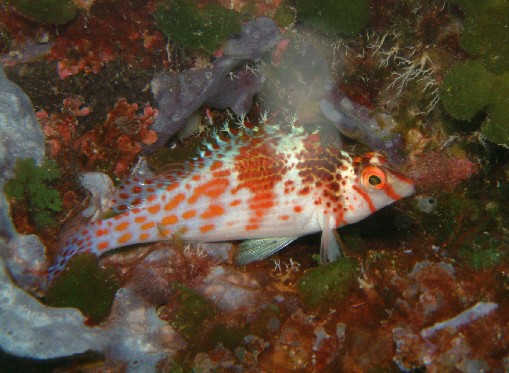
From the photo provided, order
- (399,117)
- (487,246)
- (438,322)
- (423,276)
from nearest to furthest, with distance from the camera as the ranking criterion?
(438,322)
(423,276)
(487,246)
(399,117)

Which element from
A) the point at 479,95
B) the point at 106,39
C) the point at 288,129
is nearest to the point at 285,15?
the point at 288,129

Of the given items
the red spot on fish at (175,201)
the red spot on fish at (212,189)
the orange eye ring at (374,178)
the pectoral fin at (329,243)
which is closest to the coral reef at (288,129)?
the pectoral fin at (329,243)

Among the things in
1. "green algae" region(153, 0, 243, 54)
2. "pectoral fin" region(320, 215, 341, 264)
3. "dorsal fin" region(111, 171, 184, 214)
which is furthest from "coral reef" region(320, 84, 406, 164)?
"dorsal fin" region(111, 171, 184, 214)

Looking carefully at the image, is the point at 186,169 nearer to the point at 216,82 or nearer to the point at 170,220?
the point at 170,220

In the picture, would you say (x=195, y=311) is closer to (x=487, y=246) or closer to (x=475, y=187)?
(x=487, y=246)

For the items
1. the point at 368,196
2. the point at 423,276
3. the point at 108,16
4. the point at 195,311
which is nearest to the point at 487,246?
the point at 423,276

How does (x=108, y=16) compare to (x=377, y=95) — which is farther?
(x=377, y=95)

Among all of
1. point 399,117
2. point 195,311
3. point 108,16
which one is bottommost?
point 195,311
